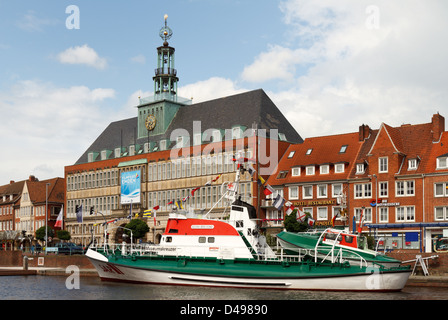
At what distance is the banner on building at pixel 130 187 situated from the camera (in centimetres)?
8175

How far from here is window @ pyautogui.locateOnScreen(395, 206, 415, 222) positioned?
59291mm

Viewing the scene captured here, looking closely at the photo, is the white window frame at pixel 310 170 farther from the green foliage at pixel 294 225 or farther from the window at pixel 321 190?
the green foliage at pixel 294 225

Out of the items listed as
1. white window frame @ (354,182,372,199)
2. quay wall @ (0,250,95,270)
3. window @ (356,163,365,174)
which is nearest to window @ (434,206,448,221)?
white window frame @ (354,182,372,199)

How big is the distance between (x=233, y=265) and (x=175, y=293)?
4.52 m

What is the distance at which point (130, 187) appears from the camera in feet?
271

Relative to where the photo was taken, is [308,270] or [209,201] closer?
[308,270]

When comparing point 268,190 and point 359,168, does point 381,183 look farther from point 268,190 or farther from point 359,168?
point 268,190

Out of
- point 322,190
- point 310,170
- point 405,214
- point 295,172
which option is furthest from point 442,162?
point 295,172

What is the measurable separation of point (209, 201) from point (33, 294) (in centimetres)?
3517

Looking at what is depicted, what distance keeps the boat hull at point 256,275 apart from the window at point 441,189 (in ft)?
67.2
